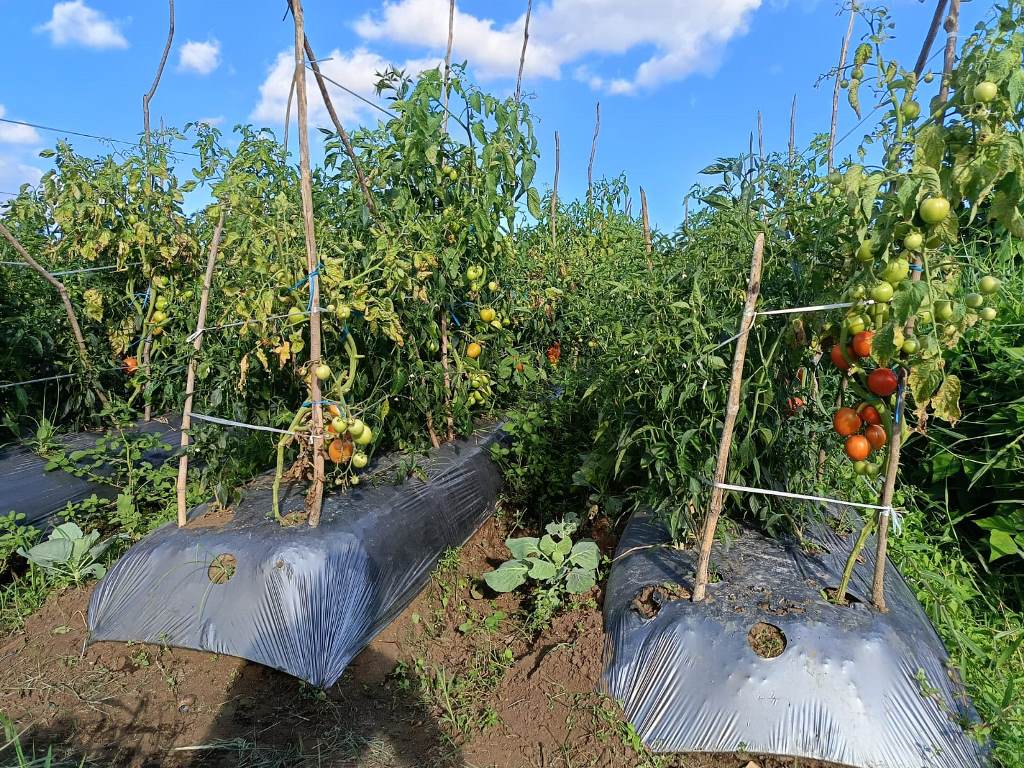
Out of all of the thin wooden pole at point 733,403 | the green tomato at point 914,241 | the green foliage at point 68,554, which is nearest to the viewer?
the green tomato at point 914,241

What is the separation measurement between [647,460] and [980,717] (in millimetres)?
1208

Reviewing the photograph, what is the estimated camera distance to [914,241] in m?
1.47

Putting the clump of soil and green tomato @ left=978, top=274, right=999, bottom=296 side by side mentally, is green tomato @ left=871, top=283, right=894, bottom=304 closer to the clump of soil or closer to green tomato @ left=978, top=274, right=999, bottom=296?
green tomato @ left=978, top=274, right=999, bottom=296

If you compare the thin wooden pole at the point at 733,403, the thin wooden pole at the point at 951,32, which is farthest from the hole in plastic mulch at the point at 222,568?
the thin wooden pole at the point at 951,32

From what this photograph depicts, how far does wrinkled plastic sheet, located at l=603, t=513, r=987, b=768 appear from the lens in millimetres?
1708

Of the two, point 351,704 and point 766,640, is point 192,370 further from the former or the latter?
point 766,640

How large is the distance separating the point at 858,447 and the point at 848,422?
74 mm

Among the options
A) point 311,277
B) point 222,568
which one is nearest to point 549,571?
point 222,568

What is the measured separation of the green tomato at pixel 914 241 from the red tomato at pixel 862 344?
25 centimetres

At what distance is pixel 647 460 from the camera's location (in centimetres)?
233

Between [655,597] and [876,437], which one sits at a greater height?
[876,437]

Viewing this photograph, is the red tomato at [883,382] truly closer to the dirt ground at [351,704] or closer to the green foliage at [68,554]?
the dirt ground at [351,704]

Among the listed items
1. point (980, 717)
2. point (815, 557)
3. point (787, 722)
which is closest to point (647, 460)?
point (815, 557)

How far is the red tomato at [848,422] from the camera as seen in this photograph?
1.76 metres
